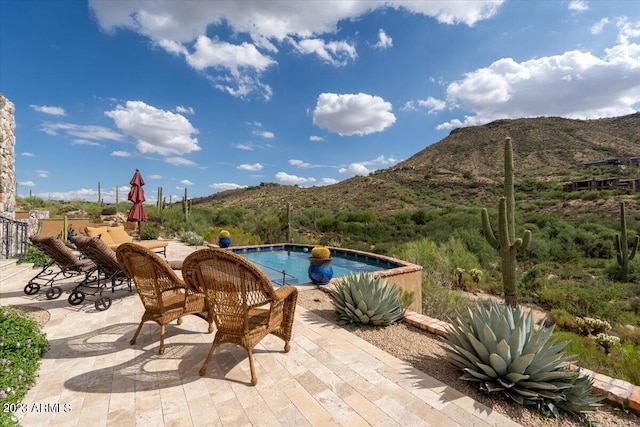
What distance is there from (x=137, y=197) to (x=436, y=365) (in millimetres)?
8950

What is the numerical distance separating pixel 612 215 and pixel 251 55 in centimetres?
2429

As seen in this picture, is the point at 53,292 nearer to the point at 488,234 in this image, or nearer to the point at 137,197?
the point at 137,197

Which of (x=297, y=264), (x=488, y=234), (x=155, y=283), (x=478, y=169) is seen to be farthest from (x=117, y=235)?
(x=478, y=169)

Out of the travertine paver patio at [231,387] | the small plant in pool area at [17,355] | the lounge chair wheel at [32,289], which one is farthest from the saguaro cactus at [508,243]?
the lounge chair wheel at [32,289]

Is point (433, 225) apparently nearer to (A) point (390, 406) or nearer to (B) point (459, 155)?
(A) point (390, 406)

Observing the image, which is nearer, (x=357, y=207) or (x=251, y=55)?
(x=251, y=55)

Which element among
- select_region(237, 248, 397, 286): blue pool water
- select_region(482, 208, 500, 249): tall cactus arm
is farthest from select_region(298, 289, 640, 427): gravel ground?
select_region(237, 248, 397, 286): blue pool water

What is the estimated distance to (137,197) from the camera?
8.67 m

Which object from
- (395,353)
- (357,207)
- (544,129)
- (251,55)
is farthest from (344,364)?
(544,129)

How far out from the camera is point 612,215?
19.5 metres

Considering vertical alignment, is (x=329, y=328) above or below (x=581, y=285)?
above

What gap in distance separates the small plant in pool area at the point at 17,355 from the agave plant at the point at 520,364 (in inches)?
126

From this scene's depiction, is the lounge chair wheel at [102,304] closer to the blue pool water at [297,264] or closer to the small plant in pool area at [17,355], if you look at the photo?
the small plant in pool area at [17,355]

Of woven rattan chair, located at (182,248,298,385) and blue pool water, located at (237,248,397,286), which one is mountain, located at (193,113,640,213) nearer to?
blue pool water, located at (237,248,397,286)
